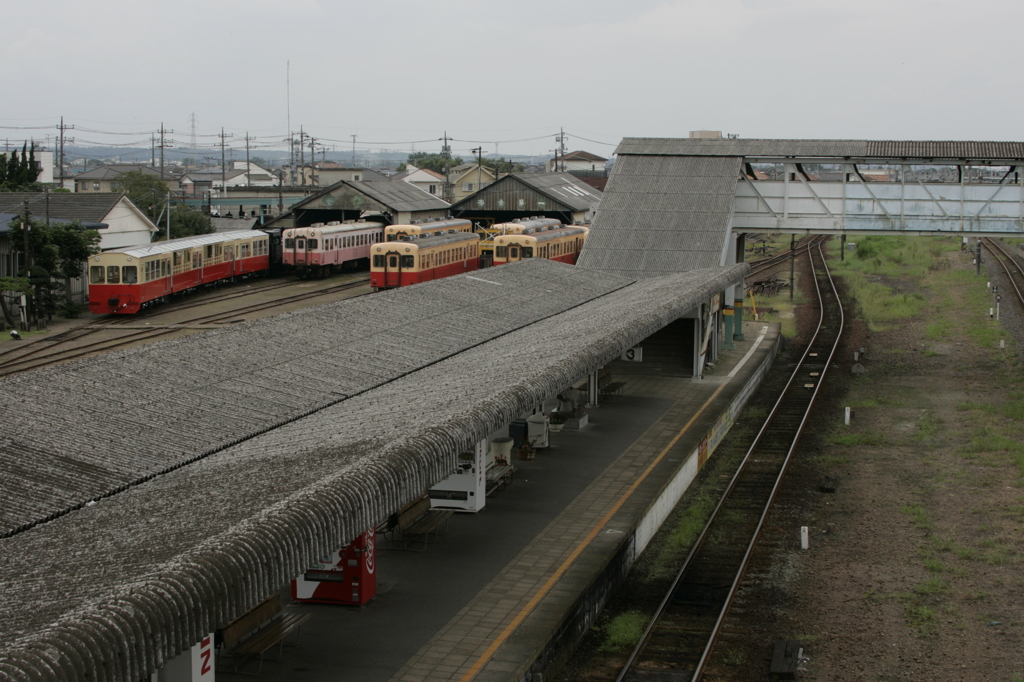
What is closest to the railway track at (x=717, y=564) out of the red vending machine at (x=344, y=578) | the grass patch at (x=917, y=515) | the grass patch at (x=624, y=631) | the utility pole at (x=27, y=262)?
the grass patch at (x=624, y=631)

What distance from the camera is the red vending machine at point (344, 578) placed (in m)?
12.7

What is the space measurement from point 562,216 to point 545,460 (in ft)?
132

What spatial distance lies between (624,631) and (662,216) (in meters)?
21.8

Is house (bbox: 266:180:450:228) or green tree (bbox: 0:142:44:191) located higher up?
green tree (bbox: 0:142:44:191)

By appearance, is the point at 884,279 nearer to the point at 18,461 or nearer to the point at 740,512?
the point at 740,512

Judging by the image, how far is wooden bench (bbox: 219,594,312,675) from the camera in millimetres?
10773

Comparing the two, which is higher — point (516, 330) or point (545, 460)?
point (516, 330)

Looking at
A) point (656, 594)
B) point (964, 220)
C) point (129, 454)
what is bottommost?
point (656, 594)

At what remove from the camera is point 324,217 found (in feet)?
199

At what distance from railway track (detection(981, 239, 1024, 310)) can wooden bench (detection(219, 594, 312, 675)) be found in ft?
125

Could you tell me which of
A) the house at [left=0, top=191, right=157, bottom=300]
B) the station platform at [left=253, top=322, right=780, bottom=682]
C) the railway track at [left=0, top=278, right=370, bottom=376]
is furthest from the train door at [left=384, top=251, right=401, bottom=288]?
the station platform at [left=253, top=322, right=780, bottom=682]

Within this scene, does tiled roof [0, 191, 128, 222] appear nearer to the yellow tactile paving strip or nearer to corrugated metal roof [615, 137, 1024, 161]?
corrugated metal roof [615, 137, 1024, 161]

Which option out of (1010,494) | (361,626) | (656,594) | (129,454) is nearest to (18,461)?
(129,454)

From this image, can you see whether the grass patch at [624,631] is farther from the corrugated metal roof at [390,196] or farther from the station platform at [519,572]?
the corrugated metal roof at [390,196]
